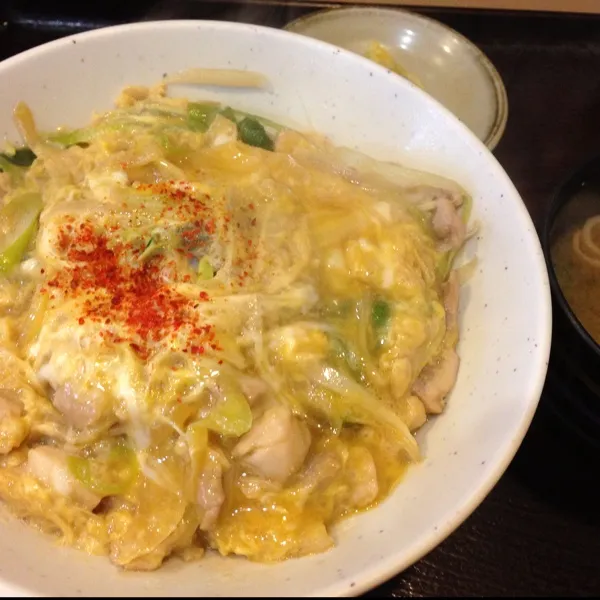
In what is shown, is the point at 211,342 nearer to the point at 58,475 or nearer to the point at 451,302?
the point at 58,475

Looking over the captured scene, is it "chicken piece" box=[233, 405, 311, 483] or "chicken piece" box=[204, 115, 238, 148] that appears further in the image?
"chicken piece" box=[204, 115, 238, 148]

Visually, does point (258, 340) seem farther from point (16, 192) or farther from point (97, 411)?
point (16, 192)

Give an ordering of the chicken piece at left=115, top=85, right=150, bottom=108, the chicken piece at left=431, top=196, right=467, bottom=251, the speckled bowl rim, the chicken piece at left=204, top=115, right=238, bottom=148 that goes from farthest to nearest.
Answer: the speckled bowl rim < the chicken piece at left=115, top=85, right=150, bottom=108 < the chicken piece at left=204, top=115, right=238, bottom=148 < the chicken piece at left=431, top=196, right=467, bottom=251

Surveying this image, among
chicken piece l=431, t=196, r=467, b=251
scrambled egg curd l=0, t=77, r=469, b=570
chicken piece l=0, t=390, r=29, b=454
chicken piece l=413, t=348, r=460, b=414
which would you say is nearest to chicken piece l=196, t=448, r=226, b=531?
scrambled egg curd l=0, t=77, r=469, b=570

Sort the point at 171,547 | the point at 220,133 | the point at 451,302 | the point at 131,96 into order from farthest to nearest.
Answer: the point at 131,96
the point at 220,133
the point at 451,302
the point at 171,547

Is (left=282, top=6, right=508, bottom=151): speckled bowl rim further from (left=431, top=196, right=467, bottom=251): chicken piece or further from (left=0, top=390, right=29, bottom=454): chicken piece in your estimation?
(left=0, top=390, right=29, bottom=454): chicken piece

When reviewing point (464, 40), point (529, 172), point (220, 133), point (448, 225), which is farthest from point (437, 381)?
point (464, 40)

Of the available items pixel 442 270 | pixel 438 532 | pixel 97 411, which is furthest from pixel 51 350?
pixel 442 270
